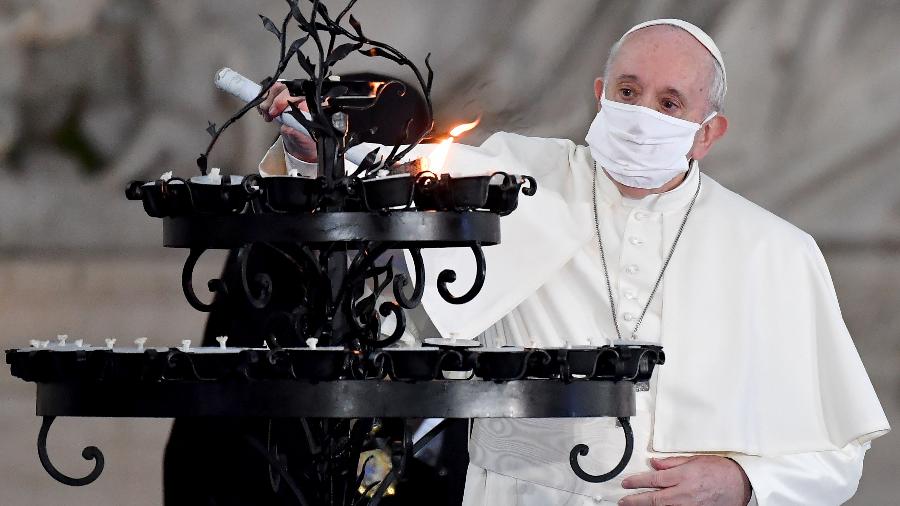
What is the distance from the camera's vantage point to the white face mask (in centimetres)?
343

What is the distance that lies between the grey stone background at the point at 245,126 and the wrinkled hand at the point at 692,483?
1696mm

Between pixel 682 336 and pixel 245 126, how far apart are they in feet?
7.00

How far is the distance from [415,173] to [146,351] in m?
0.47

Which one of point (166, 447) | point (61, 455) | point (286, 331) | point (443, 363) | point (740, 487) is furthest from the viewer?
point (61, 455)

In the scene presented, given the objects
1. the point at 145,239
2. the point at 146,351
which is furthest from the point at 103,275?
the point at 146,351

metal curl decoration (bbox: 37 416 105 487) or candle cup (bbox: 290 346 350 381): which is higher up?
candle cup (bbox: 290 346 350 381)


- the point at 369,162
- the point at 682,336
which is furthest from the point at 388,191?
the point at 682,336

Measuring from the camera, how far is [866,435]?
337 cm

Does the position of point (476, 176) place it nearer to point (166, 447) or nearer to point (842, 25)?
point (166, 447)

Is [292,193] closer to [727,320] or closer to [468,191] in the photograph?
[468,191]

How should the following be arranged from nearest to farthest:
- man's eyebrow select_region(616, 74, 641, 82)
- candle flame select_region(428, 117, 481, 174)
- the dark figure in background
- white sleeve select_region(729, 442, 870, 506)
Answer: candle flame select_region(428, 117, 481, 174)
white sleeve select_region(729, 442, 870, 506)
man's eyebrow select_region(616, 74, 641, 82)
the dark figure in background

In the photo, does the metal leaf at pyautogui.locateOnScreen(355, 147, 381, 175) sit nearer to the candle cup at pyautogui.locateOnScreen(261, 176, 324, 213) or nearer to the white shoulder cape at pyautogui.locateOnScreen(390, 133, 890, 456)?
the candle cup at pyautogui.locateOnScreen(261, 176, 324, 213)

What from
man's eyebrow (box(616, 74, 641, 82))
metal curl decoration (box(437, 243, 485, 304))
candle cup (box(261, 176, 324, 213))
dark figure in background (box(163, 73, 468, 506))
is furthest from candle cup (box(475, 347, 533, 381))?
dark figure in background (box(163, 73, 468, 506))

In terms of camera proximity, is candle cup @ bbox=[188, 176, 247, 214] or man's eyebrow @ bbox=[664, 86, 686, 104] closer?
candle cup @ bbox=[188, 176, 247, 214]
